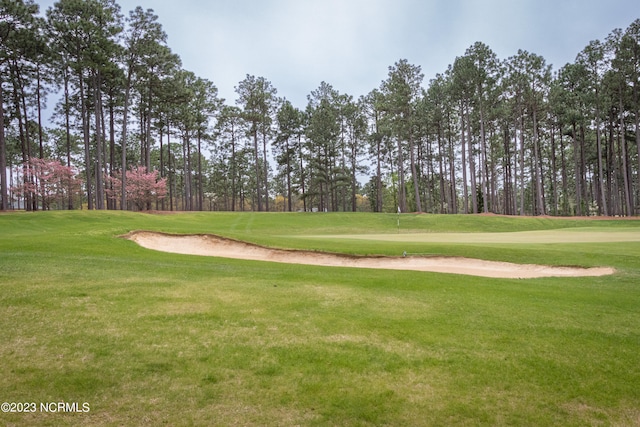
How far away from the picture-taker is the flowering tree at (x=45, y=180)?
39.5 m

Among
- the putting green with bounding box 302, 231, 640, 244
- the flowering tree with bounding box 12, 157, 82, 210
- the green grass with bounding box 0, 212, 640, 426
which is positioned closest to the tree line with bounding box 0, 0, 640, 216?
the flowering tree with bounding box 12, 157, 82, 210

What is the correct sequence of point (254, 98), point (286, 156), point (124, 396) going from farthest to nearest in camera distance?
point (286, 156) < point (254, 98) < point (124, 396)

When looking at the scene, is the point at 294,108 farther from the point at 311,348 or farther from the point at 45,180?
the point at 311,348

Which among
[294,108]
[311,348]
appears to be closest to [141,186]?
[294,108]

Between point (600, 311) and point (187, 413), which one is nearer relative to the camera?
point (187, 413)

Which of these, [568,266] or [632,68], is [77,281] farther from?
[632,68]

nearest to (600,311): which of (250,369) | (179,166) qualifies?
(250,369)

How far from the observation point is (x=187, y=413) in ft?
11.6

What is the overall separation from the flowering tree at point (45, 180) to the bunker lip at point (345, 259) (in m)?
30.8

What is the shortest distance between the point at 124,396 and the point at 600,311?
8.26 meters

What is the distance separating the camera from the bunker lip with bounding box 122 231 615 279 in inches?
523

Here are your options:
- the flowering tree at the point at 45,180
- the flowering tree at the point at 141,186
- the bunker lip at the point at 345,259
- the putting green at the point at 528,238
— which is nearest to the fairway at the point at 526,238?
the putting green at the point at 528,238

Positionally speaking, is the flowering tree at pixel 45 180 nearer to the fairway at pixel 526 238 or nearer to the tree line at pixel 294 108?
the tree line at pixel 294 108

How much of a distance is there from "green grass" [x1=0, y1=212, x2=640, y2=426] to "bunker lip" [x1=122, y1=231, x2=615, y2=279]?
11.2ft
